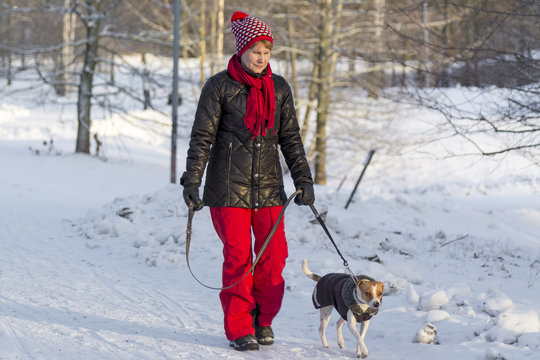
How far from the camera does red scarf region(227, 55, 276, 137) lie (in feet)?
14.6

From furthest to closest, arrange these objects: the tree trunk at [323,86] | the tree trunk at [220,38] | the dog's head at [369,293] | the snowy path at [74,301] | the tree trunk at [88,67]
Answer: the tree trunk at [220,38], the tree trunk at [323,86], the tree trunk at [88,67], the snowy path at [74,301], the dog's head at [369,293]

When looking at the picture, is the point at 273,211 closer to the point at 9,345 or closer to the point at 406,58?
the point at 9,345

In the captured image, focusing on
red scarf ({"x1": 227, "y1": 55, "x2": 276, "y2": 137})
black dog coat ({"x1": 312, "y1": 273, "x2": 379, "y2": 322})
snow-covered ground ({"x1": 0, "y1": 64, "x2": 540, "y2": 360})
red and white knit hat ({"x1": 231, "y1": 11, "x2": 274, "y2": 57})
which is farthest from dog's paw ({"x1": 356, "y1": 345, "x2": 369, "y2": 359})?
red and white knit hat ({"x1": 231, "y1": 11, "x2": 274, "y2": 57})

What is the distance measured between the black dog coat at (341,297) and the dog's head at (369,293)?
48mm

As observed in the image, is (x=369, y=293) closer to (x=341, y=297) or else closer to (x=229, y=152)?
(x=341, y=297)

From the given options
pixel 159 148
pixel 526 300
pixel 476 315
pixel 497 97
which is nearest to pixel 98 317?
pixel 476 315

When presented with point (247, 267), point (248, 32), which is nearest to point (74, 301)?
point (247, 267)

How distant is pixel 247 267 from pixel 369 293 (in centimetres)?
98

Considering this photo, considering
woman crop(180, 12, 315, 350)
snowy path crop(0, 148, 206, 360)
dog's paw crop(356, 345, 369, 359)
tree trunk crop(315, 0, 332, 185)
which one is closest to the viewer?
dog's paw crop(356, 345, 369, 359)

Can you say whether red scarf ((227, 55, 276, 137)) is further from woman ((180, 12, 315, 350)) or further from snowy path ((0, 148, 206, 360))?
snowy path ((0, 148, 206, 360))

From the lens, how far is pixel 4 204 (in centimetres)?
1152

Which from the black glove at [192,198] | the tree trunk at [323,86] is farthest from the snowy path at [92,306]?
the tree trunk at [323,86]

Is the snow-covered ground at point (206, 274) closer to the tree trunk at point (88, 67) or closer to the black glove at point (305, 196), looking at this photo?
the black glove at point (305, 196)

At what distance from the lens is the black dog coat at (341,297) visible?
4.08 meters
